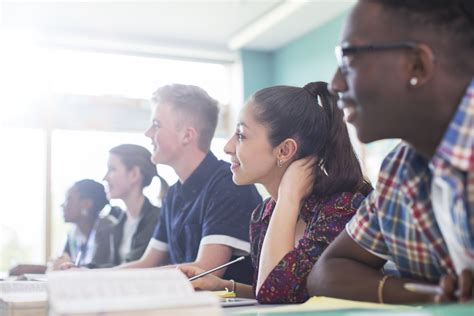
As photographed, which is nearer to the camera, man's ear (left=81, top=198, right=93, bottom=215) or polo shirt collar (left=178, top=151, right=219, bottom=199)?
polo shirt collar (left=178, top=151, right=219, bottom=199)

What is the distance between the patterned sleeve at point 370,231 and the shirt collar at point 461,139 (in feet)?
0.63

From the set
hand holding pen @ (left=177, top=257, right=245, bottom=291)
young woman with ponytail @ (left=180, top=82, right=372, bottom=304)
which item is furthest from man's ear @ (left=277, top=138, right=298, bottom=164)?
hand holding pen @ (left=177, top=257, right=245, bottom=291)

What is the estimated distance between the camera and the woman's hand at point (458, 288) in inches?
30.6

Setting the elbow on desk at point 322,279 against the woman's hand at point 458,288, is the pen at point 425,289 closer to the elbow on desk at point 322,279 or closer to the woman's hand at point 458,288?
the woman's hand at point 458,288

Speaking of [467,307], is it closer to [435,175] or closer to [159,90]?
[435,175]

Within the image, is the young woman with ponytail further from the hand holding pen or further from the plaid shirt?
the plaid shirt

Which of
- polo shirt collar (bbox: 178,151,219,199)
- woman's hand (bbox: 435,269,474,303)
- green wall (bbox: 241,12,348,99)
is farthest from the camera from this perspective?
green wall (bbox: 241,12,348,99)

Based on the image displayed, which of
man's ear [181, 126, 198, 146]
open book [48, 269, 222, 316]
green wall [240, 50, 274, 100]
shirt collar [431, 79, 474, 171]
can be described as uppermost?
green wall [240, 50, 274, 100]

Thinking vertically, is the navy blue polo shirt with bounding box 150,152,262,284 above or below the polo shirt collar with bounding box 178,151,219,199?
below

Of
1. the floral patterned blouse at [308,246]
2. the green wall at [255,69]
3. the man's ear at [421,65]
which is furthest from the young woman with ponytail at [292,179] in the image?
the green wall at [255,69]

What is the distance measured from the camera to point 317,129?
1.51 meters

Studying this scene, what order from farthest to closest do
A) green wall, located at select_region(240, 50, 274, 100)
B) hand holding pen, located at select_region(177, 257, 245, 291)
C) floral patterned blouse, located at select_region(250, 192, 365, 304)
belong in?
green wall, located at select_region(240, 50, 274, 100) → hand holding pen, located at select_region(177, 257, 245, 291) → floral patterned blouse, located at select_region(250, 192, 365, 304)

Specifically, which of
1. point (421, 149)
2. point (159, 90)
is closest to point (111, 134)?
point (159, 90)

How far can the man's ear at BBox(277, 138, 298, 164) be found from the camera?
1523mm
